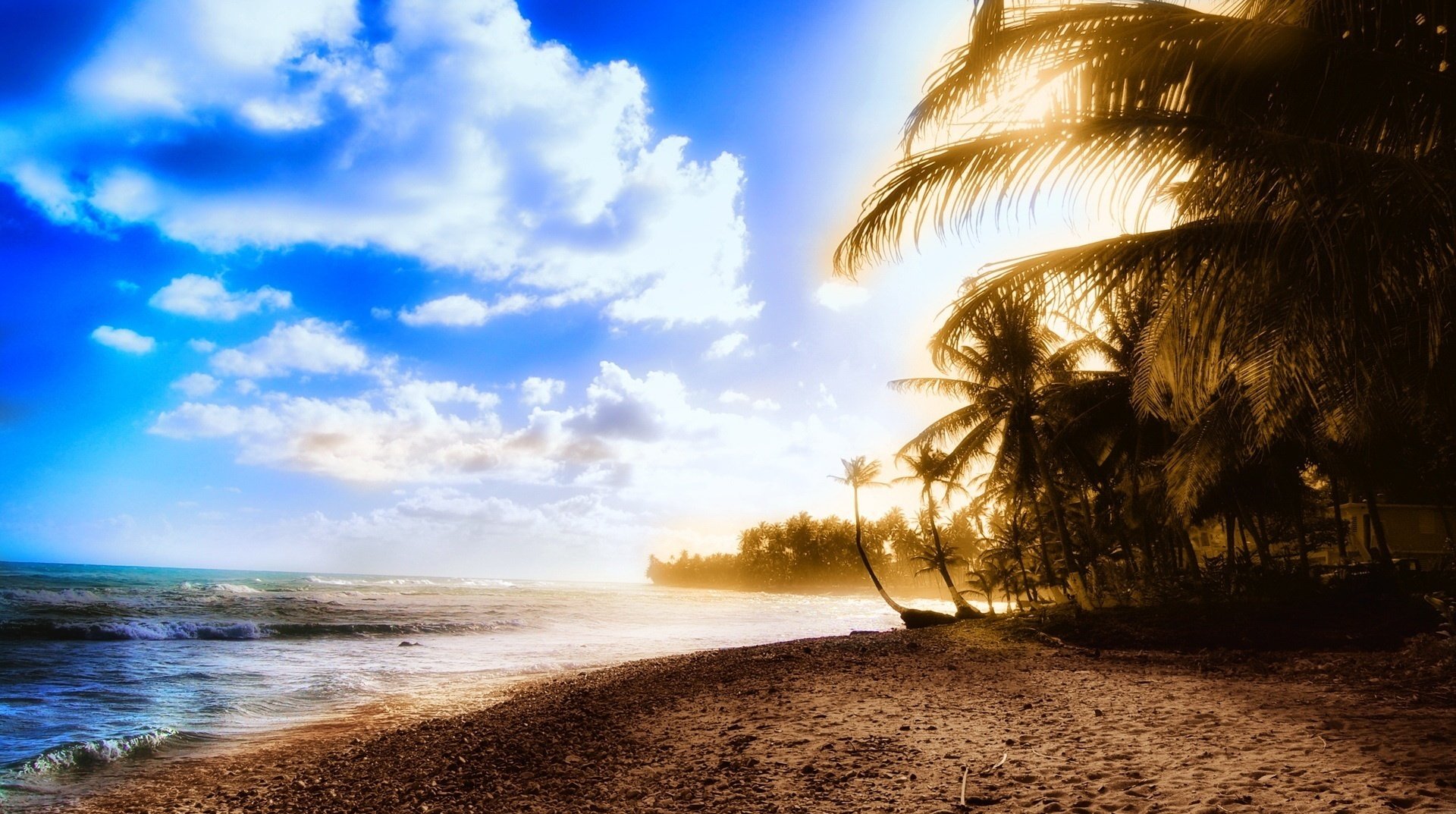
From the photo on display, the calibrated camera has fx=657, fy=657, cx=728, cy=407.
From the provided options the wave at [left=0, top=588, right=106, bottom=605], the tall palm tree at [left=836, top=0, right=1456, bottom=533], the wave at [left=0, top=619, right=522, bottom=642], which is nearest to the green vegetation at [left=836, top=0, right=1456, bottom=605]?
the tall palm tree at [left=836, top=0, right=1456, bottom=533]

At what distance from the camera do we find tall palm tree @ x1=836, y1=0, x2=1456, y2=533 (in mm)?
2723

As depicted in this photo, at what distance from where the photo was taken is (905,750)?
4645mm

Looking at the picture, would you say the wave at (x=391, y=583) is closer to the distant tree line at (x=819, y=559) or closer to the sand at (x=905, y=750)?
the distant tree line at (x=819, y=559)

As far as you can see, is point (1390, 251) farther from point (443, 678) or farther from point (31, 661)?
point (31, 661)

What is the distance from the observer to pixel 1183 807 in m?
3.11

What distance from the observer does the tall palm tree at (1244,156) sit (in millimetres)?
2723

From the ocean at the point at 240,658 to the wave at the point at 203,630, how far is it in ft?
0.22

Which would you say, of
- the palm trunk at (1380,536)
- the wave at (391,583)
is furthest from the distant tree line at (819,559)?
the palm trunk at (1380,536)

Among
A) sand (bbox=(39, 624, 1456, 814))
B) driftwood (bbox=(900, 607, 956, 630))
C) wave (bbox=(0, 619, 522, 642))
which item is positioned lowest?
wave (bbox=(0, 619, 522, 642))

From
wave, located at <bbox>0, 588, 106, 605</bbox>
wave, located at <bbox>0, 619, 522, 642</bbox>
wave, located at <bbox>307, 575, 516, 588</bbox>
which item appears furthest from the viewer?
wave, located at <bbox>307, 575, 516, 588</bbox>

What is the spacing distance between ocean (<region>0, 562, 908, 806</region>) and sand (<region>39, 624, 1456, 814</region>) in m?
1.56

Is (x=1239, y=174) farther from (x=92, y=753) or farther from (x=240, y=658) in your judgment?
(x=240, y=658)

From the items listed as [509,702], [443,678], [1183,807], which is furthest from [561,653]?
[1183,807]

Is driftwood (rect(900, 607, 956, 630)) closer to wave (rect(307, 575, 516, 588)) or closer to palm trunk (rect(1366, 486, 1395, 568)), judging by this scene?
palm trunk (rect(1366, 486, 1395, 568))
